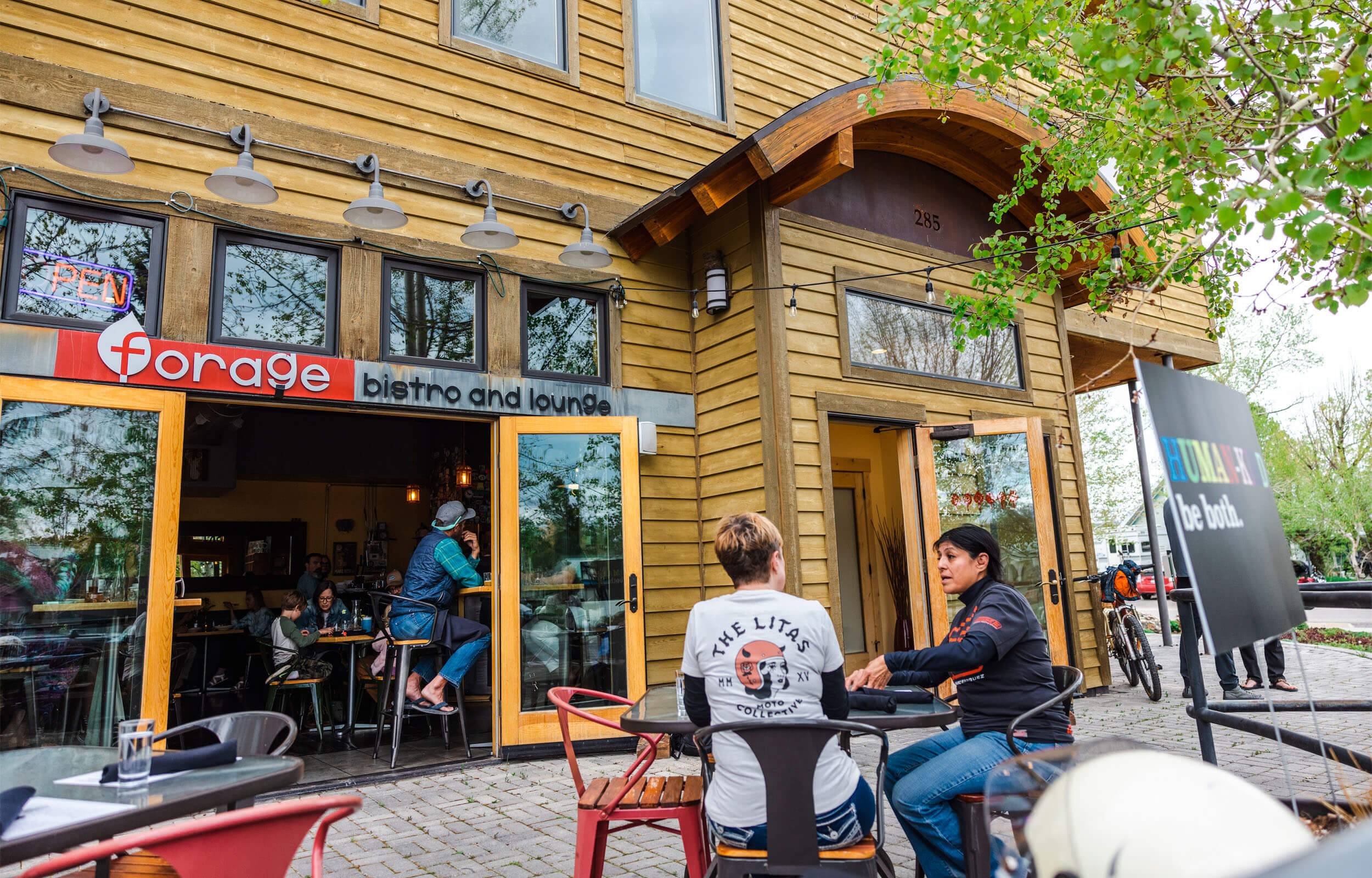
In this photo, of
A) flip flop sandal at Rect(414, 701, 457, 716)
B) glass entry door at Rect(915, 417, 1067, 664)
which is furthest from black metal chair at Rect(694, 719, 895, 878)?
glass entry door at Rect(915, 417, 1067, 664)

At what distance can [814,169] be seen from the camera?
5910 millimetres

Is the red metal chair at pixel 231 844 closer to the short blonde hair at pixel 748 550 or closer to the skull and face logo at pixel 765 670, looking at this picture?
the skull and face logo at pixel 765 670

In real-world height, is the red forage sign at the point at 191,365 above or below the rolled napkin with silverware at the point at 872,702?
above

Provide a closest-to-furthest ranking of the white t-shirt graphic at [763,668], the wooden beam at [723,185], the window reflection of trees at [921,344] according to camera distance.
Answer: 1. the white t-shirt graphic at [763,668]
2. the wooden beam at [723,185]
3. the window reflection of trees at [921,344]

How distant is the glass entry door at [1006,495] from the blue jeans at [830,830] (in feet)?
15.9

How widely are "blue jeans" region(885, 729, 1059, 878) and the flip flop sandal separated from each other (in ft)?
12.9

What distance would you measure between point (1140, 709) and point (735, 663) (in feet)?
19.0

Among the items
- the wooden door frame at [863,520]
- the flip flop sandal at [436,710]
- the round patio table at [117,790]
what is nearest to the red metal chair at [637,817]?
the round patio table at [117,790]

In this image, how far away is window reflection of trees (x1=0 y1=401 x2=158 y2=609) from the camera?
4.27m

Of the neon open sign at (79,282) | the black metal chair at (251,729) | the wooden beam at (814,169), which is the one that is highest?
the wooden beam at (814,169)

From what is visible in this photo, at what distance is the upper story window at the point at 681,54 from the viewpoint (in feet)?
23.0

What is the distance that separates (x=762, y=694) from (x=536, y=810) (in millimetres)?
2568

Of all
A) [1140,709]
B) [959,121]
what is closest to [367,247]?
[959,121]

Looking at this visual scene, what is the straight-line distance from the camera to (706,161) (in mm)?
7180
